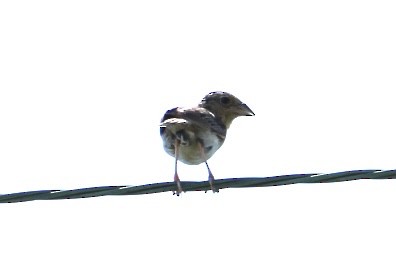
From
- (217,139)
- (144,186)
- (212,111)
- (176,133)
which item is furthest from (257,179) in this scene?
(212,111)

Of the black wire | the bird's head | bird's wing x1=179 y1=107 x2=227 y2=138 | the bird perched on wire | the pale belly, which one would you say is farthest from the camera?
the bird's head

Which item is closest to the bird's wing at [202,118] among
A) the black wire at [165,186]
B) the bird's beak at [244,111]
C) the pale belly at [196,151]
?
the pale belly at [196,151]

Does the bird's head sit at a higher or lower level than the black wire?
higher

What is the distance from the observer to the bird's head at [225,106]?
1541cm

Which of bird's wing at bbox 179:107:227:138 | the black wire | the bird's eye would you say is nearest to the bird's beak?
the bird's eye

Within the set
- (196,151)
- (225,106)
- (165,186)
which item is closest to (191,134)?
(196,151)

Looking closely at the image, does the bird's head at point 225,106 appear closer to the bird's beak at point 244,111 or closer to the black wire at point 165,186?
the bird's beak at point 244,111

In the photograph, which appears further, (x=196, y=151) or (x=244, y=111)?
(x=244, y=111)

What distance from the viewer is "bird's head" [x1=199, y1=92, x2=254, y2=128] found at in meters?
15.4

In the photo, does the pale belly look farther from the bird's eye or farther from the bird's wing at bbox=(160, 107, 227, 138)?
the bird's eye

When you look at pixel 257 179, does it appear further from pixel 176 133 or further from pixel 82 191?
pixel 176 133

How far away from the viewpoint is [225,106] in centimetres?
1548

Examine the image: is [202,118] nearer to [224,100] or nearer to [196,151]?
[196,151]

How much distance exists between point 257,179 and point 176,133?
3.33 metres
